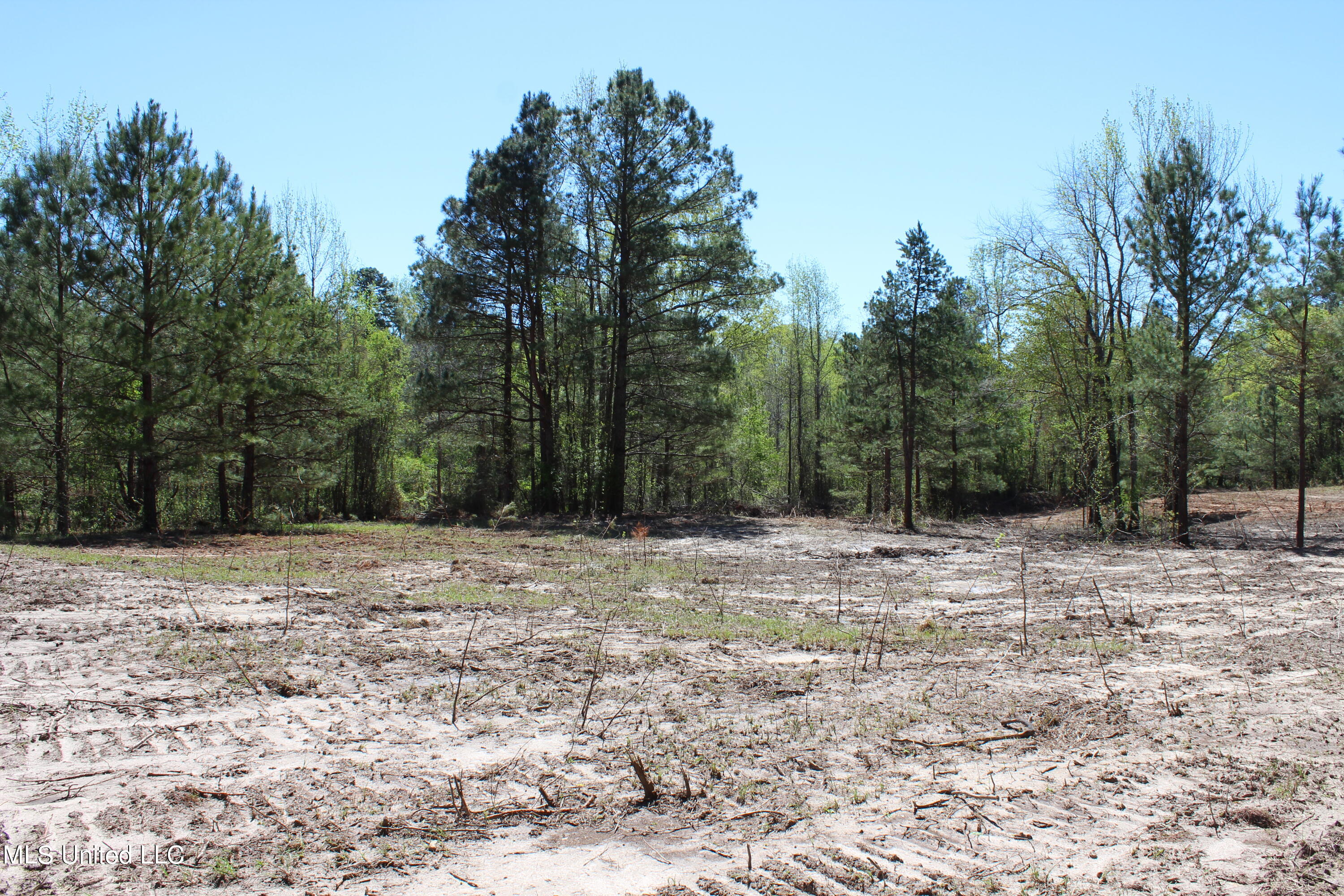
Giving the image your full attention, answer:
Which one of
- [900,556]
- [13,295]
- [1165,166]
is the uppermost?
[1165,166]

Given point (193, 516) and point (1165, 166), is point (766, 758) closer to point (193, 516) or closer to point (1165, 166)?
point (1165, 166)

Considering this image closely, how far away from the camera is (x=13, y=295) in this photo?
15820 millimetres

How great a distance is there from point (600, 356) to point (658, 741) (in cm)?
2129

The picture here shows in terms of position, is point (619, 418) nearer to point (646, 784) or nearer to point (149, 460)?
point (149, 460)

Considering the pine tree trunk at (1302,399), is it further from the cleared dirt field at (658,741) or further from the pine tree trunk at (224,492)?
the pine tree trunk at (224,492)

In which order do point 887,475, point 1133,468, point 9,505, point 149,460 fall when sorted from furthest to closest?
1. point 887,475
2. point 1133,468
3. point 9,505
4. point 149,460

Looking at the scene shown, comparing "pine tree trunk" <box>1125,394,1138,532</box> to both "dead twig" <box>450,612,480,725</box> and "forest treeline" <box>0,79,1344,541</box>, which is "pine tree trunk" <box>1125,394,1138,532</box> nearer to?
"forest treeline" <box>0,79,1344,541</box>

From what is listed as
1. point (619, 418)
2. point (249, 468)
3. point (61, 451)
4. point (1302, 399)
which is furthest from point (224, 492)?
point (1302, 399)

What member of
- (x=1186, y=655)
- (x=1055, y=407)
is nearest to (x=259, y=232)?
(x=1186, y=655)

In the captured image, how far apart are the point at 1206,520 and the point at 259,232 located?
90.7ft

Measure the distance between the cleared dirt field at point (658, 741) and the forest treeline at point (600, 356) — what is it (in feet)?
32.6

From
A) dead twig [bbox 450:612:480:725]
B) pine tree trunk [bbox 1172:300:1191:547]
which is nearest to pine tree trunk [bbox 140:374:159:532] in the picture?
dead twig [bbox 450:612:480:725]

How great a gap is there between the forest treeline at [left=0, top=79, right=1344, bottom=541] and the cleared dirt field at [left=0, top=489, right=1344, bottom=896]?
9935 millimetres

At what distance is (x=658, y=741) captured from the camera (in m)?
4.35
